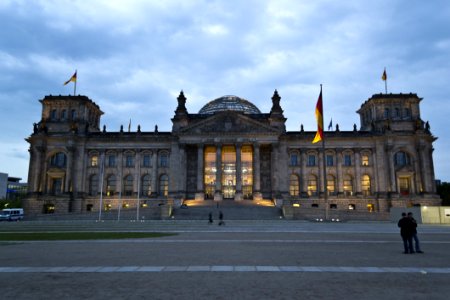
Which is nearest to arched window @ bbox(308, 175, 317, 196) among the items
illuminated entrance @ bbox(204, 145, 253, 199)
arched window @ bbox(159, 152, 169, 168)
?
illuminated entrance @ bbox(204, 145, 253, 199)

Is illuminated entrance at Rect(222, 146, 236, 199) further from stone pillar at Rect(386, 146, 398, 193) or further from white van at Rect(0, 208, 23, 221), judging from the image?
white van at Rect(0, 208, 23, 221)

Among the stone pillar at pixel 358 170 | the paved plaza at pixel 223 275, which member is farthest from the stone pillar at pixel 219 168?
the paved plaza at pixel 223 275

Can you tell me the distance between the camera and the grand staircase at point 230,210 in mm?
64438

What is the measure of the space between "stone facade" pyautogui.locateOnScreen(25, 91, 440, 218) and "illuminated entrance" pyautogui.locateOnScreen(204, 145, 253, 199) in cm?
24

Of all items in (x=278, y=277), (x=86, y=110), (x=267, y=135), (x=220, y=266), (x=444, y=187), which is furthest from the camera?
(x=444, y=187)

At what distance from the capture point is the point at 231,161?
8850 centimetres

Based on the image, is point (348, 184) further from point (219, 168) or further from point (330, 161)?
point (219, 168)

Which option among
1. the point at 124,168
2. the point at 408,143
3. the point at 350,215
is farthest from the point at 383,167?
the point at 124,168

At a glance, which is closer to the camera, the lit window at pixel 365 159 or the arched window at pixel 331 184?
the arched window at pixel 331 184

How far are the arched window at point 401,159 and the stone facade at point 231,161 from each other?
0.79 ft

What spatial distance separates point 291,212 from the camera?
65.1m

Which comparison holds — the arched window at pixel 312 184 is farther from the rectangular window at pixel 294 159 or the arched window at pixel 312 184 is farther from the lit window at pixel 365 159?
the lit window at pixel 365 159

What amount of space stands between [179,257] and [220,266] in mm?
3283

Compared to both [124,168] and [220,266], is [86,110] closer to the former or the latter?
[124,168]
